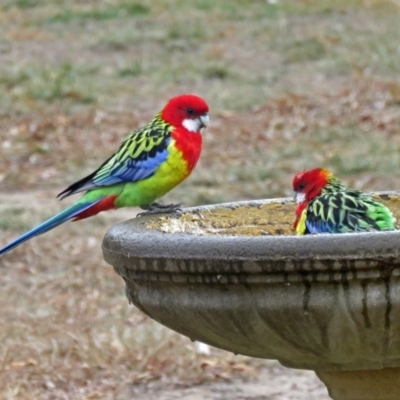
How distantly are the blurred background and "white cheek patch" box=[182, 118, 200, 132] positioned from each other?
1106mm

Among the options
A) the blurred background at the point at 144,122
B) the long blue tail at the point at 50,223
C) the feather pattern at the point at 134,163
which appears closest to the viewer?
Answer: the long blue tail at the point at 50,223

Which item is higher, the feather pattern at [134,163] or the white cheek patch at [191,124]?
the white cheek patch at [191,124]

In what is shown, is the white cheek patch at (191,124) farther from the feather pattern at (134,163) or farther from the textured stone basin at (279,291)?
the textured stone basin at (279,291)

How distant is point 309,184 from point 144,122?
6.47m

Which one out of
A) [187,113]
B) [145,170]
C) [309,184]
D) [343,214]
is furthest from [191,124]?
[343,214]

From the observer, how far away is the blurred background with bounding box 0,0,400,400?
4852 mm

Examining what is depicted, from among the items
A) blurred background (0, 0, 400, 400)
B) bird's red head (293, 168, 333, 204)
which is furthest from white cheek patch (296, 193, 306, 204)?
blurred background (0, 0, 400, 400)

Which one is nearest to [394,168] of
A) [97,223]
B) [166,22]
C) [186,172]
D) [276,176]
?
[276,176]

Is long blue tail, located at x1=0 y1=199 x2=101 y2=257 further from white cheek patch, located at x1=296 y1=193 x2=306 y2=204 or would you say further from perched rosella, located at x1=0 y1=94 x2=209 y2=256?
white cheek patch, located at x1=296 y1=193 x2=306 y2=204

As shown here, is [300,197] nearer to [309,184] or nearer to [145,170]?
[309,184]

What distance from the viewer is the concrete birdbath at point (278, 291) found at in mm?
2477

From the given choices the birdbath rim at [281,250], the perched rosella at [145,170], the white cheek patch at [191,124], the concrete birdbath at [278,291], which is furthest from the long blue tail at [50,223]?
the birdbath rim at [281,250]

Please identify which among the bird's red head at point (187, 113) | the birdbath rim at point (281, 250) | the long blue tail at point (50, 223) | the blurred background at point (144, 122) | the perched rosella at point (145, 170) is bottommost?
the blurred background at point (144, 122)

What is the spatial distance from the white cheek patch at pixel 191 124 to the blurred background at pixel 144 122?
1106 millimetres
